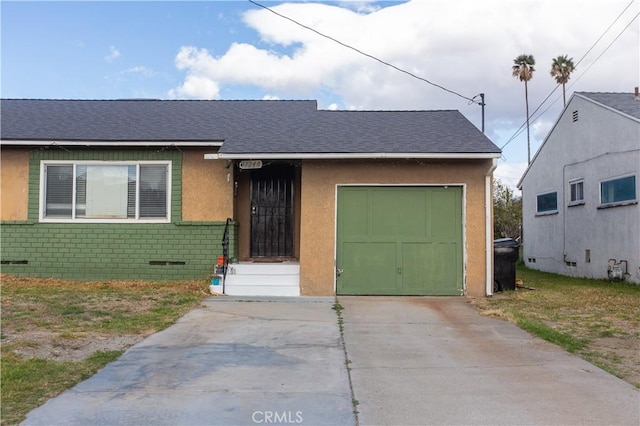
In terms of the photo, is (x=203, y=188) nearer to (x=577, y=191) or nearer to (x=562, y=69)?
(x=577, y=191)

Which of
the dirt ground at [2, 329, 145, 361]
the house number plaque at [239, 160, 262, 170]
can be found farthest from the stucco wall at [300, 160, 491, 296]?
the dirt ground at [2, 329, 145, 361]

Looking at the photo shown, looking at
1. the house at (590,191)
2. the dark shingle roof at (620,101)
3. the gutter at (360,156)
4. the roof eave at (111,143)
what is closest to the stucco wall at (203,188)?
the roof eave at (111,143)

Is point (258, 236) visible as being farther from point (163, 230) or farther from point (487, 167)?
point (487, 167)

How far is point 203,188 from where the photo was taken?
1228cm

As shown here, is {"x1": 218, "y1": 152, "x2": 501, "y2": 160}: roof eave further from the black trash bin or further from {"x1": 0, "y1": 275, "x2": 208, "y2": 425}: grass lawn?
{"x1": 0, "y1": 275, "x2": 208, "y2": 425}: grass lawn

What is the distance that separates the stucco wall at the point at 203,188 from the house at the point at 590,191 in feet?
32.3

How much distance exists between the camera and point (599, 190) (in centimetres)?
1581

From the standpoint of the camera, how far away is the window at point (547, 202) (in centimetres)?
1892

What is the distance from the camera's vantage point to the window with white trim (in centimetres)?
1894

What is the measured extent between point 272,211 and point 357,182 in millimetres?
2525

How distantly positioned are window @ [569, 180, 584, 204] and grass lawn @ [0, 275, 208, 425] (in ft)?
38.3

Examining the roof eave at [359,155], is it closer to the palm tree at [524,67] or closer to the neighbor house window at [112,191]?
the neighbor house window at [112,191]

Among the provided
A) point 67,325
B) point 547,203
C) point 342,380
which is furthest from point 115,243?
point 547,203

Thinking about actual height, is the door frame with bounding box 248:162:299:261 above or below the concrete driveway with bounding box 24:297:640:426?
above
